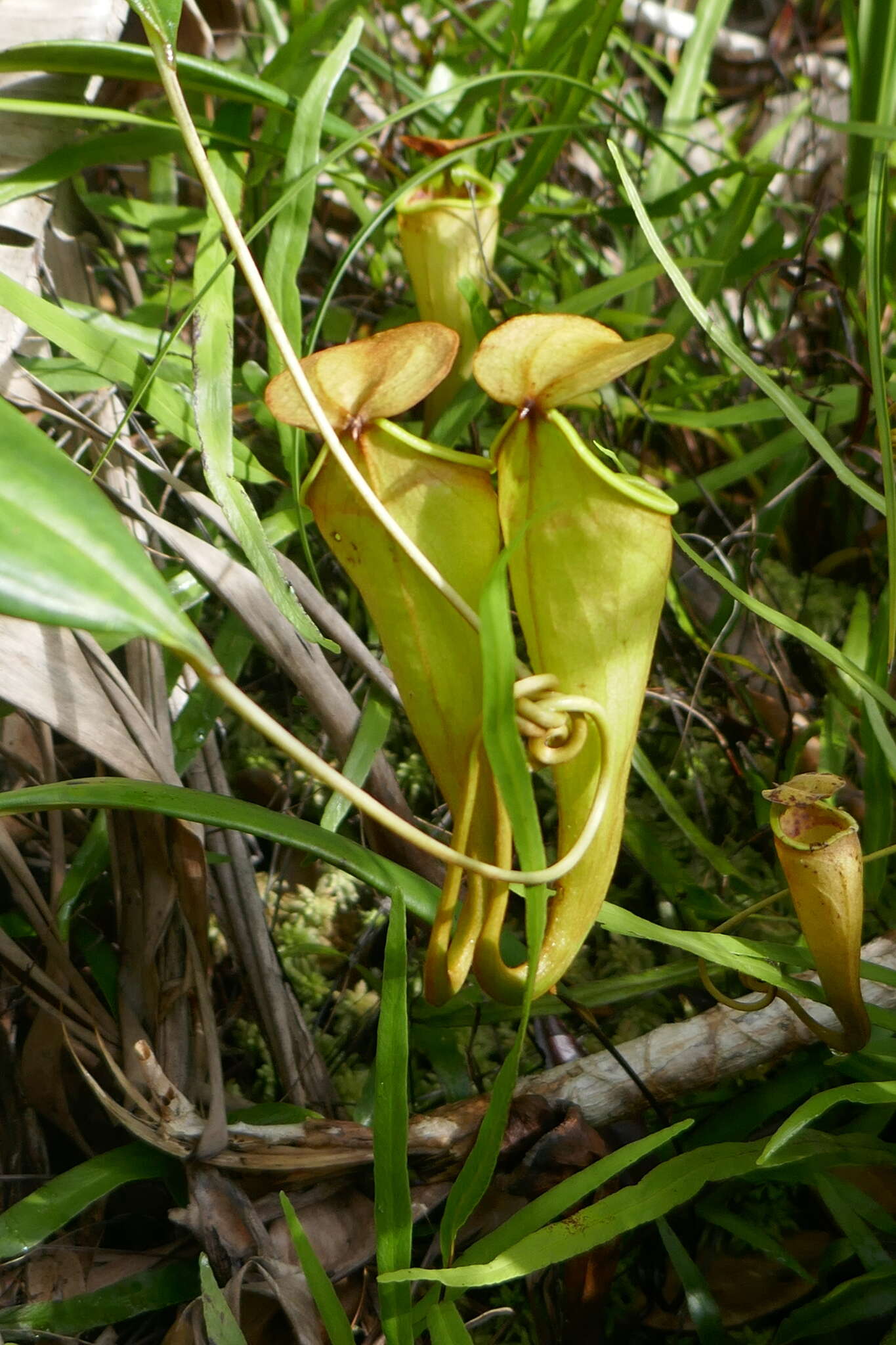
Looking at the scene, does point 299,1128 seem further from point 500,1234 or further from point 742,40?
point 742,40

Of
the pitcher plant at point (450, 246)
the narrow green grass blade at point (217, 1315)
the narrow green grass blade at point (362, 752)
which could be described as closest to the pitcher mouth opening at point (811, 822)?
the narrow green grass blade at point (362, 752)

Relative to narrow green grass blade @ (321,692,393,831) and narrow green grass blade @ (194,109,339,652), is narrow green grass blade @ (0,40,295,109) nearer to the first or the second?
narrow green grass blade @ (194,109,339,652)

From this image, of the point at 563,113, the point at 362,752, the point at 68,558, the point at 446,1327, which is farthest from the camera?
the point at 563,113

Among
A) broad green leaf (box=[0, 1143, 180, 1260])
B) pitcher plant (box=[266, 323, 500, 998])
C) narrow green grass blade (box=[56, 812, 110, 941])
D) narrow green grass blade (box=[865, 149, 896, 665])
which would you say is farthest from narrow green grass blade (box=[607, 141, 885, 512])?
broad green leaf (box=[0, 1143, 180, 1260])

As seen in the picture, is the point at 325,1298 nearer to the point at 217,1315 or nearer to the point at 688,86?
the point at 217,1315

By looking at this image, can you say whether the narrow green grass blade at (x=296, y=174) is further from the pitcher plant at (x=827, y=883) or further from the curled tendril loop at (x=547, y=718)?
the pitcher plant at (x=827, y=883)

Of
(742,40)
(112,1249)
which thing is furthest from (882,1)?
→ (112,1249)

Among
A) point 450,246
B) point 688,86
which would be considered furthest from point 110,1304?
point 688,86

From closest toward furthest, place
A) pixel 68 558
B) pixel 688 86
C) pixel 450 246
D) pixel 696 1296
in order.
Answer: pixel 68 558 → pixel 696 1296 → pixel 450 246 → pixel 688 86
